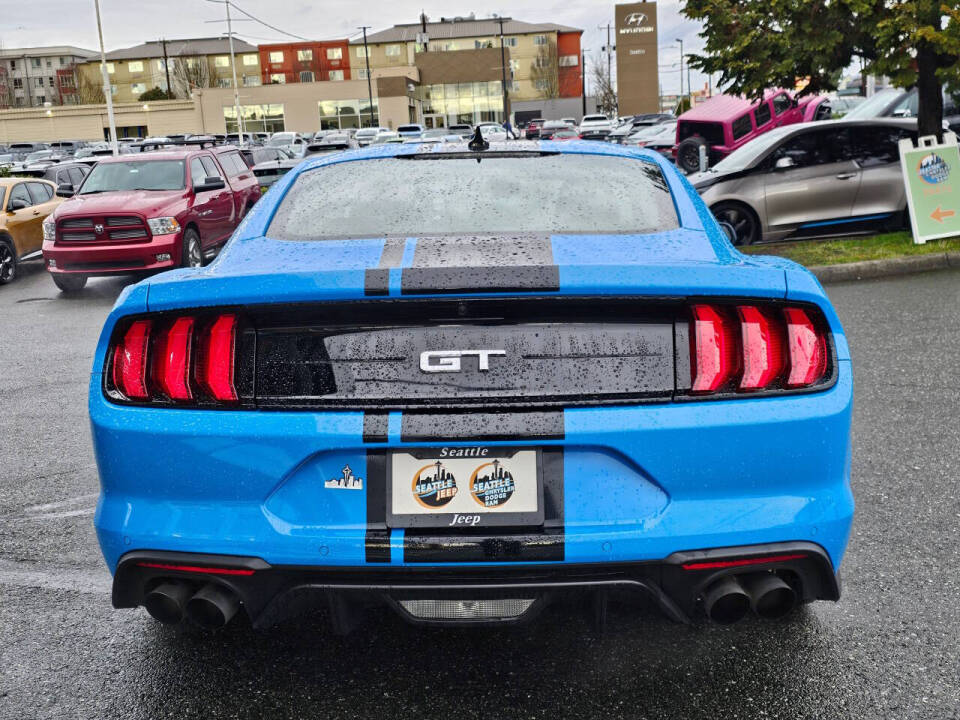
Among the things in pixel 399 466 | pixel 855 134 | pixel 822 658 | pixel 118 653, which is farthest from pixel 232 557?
pixel 855 134

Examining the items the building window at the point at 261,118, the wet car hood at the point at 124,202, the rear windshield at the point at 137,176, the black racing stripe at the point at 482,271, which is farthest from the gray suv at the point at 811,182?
the building window at the point at 261,118

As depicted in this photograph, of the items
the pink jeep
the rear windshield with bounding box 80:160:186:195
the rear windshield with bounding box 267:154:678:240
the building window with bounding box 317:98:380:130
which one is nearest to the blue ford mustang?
the rear windshield with bounding box 267:154:678:240

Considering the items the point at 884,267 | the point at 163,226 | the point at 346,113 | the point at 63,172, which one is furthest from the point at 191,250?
the point at 346,113

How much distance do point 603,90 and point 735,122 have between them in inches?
4075

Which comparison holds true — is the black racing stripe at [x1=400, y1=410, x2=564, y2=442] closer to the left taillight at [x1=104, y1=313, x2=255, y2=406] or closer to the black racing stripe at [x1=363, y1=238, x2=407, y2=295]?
the black racing stripe at [x1=363, y1=238, x2=407, y2=295]

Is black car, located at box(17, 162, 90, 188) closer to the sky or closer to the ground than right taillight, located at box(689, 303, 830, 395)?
closer to the sky

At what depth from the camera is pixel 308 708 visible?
108 inches

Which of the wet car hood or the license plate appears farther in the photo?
the wet car hood

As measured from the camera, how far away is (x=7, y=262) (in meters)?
14.6

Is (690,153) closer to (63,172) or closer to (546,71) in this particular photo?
(63,172)

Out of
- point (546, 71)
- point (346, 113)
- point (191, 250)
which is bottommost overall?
point (191, 250)

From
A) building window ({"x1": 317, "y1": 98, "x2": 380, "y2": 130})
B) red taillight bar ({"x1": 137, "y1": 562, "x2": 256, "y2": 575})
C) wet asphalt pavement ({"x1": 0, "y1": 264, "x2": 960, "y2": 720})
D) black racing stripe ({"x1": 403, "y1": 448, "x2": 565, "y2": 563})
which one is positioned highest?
building window ({"x1": 317, "y1": 98, "x2": 380, "y2": 130})

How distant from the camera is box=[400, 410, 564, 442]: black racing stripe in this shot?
240cm

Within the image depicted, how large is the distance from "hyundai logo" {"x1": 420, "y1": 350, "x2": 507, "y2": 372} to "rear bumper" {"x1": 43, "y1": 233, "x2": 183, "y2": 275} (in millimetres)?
10640
